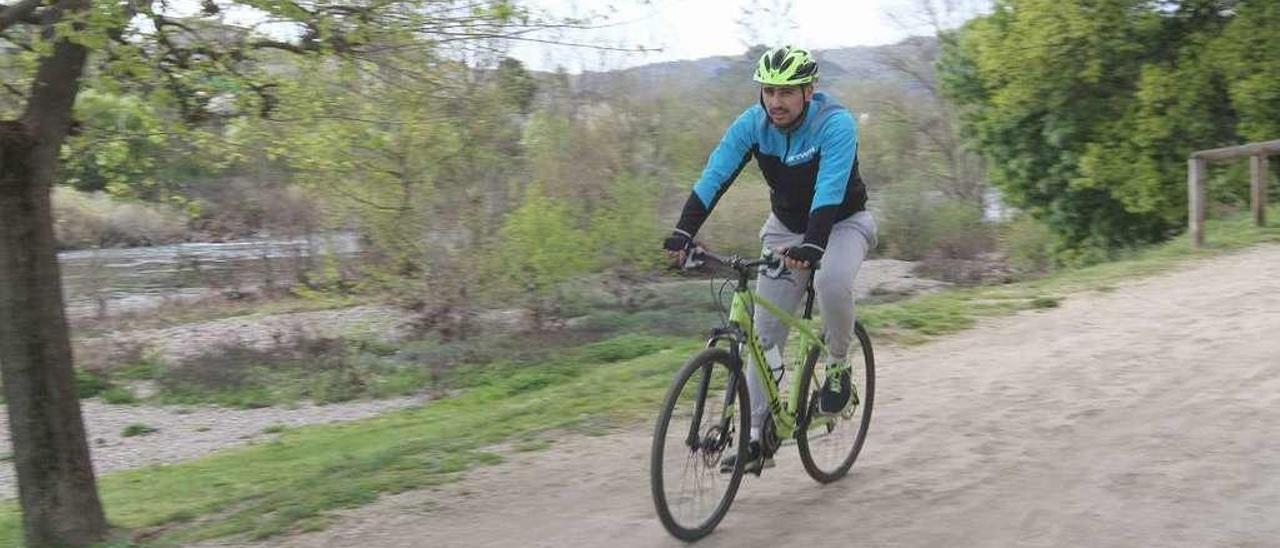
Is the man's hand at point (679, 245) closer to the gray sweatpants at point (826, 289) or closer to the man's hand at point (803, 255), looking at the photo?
the man's hand at point (803, 255)

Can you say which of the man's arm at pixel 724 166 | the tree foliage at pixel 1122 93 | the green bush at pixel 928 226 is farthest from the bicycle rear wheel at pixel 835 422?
the green bush at pixel 928 226

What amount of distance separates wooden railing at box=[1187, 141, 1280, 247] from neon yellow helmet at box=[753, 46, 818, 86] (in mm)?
10668

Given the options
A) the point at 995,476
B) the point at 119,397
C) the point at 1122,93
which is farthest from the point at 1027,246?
the point at 995,476

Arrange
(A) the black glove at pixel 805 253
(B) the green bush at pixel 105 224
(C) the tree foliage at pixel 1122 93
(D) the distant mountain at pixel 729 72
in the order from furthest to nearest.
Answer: (B) the green bush at pixel 105 224 < (D) the distant mountain at pixel 729 72 < (C) the tree foliage at pixel 1122 93 < (A) the black glove at pixel 805 253

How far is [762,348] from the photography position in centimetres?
479

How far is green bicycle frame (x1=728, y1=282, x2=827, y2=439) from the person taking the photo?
4.59m

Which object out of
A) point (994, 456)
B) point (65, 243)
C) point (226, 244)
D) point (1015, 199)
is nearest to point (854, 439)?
point (994, 456)

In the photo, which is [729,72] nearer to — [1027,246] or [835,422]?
[1027,246]

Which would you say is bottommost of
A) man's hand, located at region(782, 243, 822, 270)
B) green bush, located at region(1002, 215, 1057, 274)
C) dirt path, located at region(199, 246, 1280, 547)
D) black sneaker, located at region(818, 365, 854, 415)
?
green bush, located at region(1002, 215, 1057, 274)

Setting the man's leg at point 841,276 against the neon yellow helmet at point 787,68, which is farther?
the man's leg at point 841,276

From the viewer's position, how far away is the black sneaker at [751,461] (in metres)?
4.66

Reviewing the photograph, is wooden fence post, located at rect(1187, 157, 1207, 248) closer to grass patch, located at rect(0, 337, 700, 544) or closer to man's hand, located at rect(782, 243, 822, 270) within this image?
grass patch, located at rect(0, 337, 700, 544)

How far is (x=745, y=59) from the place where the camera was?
31.0 meters

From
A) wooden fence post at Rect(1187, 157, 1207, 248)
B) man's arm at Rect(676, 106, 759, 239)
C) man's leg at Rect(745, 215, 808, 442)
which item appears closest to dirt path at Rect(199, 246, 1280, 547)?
man's leg at Rect(745, 215, 808, 442)
